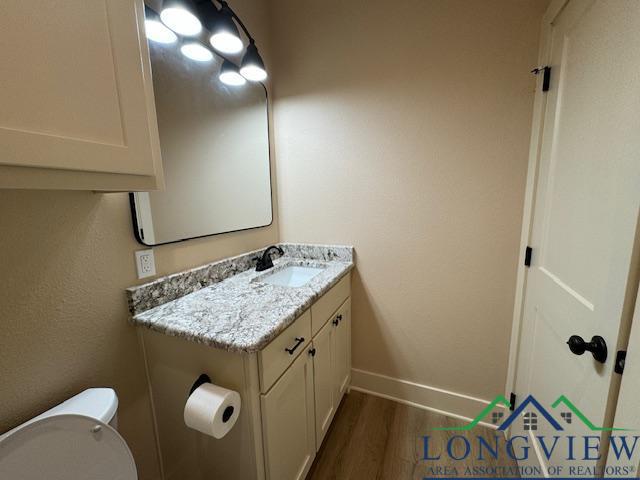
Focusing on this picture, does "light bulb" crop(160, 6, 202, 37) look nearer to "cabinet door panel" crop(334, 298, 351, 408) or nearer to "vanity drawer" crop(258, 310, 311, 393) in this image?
"vanity drawer" crop(258, 310, 311, 393)

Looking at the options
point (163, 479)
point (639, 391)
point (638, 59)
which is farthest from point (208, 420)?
point (638, 59)

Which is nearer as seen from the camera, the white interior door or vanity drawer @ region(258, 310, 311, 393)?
the white interior door

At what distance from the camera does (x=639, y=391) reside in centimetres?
58

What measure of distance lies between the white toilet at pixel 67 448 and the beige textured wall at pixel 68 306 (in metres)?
0.12

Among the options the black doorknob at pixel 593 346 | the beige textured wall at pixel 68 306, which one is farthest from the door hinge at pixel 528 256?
the beige textured wall at pixel 68 306

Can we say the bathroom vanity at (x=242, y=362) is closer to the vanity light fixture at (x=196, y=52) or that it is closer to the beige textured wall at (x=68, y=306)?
the beige textured wall at (x=68, y=306)

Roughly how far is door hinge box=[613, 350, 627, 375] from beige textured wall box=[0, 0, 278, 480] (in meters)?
1.50

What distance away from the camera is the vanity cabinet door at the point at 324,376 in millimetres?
1230

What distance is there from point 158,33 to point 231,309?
3.70ft

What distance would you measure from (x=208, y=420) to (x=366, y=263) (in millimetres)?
1171

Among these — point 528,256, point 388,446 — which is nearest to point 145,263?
point 388,446

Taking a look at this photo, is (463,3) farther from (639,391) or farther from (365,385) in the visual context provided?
(365,385)

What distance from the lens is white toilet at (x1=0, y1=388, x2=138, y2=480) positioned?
61 cm

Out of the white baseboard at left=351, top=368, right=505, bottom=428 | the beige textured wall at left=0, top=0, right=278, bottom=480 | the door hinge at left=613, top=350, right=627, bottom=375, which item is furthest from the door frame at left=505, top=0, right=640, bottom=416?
the beige textured wall at left=0, top=0, right=278, bottom=480
